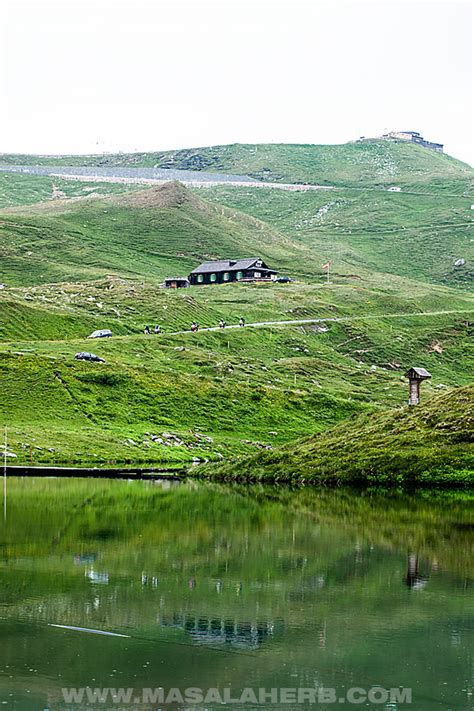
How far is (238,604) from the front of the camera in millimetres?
27625

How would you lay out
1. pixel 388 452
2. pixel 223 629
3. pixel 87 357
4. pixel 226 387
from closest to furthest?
1. pixel 223 629
2. pixel 388 452
3. pixel 226 387
4. pixel 87 357

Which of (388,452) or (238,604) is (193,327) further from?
(238,604)

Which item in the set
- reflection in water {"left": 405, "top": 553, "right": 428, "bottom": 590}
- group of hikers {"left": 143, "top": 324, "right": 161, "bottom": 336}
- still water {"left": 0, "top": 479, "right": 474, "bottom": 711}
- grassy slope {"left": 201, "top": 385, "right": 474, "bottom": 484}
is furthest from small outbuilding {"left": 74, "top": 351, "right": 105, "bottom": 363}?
reflection in water {"left": 405, "top": 553, "right": 428, "bottom": 590}

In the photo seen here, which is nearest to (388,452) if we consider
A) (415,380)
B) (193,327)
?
(415,380)

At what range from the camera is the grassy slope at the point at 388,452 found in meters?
61.2

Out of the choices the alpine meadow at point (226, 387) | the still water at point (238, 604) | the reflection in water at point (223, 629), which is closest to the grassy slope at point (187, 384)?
the alpine meadow at point (226, 387)

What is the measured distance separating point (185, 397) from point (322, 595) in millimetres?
83926

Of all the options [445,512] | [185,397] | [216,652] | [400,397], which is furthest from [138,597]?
[400,397]

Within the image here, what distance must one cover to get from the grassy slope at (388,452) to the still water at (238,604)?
12.0m

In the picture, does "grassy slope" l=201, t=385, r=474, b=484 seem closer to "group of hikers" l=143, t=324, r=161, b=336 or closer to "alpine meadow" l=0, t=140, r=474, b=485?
"alpine meadow" l=0, t=140, r=474, b=485

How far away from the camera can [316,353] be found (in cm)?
16612

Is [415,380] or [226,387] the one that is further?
[226,387]

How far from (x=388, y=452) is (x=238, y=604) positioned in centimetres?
3836

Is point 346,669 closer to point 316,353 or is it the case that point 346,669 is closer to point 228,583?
point 228,583
